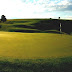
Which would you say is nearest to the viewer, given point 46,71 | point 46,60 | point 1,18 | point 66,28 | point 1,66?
point 46,71

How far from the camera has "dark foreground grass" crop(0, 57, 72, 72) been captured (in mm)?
6012

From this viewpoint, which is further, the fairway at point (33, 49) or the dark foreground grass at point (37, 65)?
the fairway at point (33, 49)

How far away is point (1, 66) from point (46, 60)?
6.39 ft

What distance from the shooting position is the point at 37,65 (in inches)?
254

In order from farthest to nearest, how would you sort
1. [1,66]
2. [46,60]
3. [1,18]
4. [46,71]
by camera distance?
[1,18] < [46,60] < [1,66] < [46,71]

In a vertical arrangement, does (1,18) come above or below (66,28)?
above

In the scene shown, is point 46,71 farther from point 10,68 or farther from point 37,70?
point 10,68

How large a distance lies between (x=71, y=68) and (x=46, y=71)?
105cm

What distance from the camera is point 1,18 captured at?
6938 centimetres

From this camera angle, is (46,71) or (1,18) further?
(1,18)

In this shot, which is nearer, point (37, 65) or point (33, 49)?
point (37, 65)

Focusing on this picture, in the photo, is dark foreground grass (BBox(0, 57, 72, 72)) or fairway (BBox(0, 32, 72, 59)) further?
fairway (BBox(0, 32, 72, 59))

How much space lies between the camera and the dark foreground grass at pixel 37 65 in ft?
19.7

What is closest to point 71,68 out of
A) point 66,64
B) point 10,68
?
point 66,64
